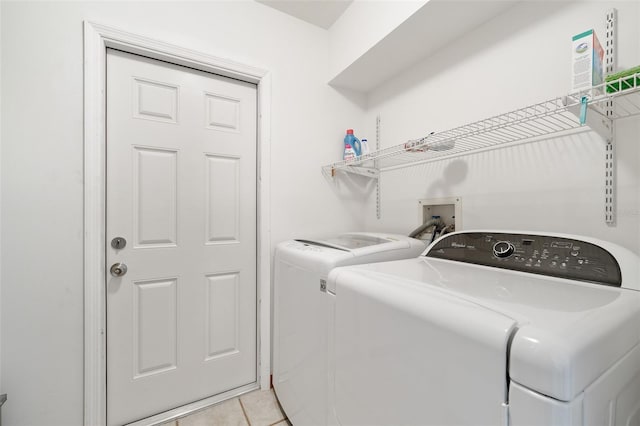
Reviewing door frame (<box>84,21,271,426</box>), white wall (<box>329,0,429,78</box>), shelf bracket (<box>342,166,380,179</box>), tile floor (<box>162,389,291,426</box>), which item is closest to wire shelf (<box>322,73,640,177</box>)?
shelf bracket (<box>342,166,380,179</box>)

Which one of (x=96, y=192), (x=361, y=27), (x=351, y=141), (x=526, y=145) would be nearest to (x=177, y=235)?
(x=96, y=192)

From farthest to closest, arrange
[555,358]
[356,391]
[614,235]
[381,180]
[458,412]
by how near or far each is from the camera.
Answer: [381,180] → [614,235] → [356,391] → [458,412] → [555,358]

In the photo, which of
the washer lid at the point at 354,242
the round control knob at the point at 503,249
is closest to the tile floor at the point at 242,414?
the washer lid at the point at 354,242

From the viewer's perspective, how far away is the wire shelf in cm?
79

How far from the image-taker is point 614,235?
97cm

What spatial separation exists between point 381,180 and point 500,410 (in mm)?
1621

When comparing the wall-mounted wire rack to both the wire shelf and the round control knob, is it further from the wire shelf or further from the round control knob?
the round control knob

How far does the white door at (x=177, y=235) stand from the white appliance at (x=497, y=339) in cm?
93

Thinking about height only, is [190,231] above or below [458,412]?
above

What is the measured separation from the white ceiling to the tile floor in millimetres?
2474

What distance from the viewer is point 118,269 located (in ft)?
4.58

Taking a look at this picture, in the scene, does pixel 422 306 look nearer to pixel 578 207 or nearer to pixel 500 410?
pixel 500 410

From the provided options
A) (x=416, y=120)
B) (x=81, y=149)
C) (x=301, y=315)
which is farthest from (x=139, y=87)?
(x=416, y=120)

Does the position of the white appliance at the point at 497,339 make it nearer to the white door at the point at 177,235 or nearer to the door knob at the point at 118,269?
the white door at the point at 177,235
